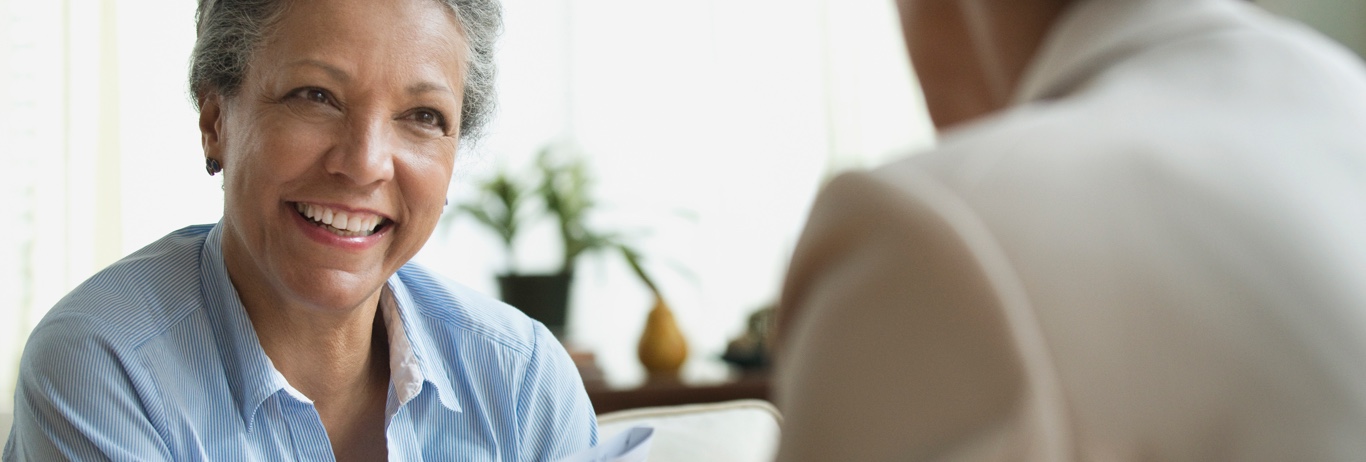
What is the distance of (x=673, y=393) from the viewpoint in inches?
122

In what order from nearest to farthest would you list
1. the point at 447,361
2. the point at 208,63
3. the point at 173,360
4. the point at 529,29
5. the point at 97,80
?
the point at 173,360 < the point at 208,63 < the point at 447,361 < the point at 97,80 < the point at 529,29

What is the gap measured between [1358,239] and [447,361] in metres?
1.25

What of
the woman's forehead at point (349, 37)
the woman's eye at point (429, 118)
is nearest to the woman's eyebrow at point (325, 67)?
the woman's forehead at point (349, 37)

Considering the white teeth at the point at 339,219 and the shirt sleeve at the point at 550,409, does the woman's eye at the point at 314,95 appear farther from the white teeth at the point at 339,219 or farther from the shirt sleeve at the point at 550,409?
the shirt sleeve at the point at 550,409

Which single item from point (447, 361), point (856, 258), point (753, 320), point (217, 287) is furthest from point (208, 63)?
point (753, 320)

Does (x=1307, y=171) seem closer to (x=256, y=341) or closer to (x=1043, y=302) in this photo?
(x=1043, y=302)

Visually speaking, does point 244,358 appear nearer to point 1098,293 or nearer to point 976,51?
point 976,51

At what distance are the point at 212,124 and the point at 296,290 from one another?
0.84ft

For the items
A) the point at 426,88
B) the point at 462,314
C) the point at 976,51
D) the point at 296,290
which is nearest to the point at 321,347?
the point at 296,290

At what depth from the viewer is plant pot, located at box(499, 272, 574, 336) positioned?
3234mm

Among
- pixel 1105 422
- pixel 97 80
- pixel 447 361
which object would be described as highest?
pixel 1105 422

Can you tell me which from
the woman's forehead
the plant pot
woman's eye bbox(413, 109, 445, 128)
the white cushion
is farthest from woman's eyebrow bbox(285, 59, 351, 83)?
the plant pot

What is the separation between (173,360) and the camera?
4.01 feet

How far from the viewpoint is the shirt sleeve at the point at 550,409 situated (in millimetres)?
1499
